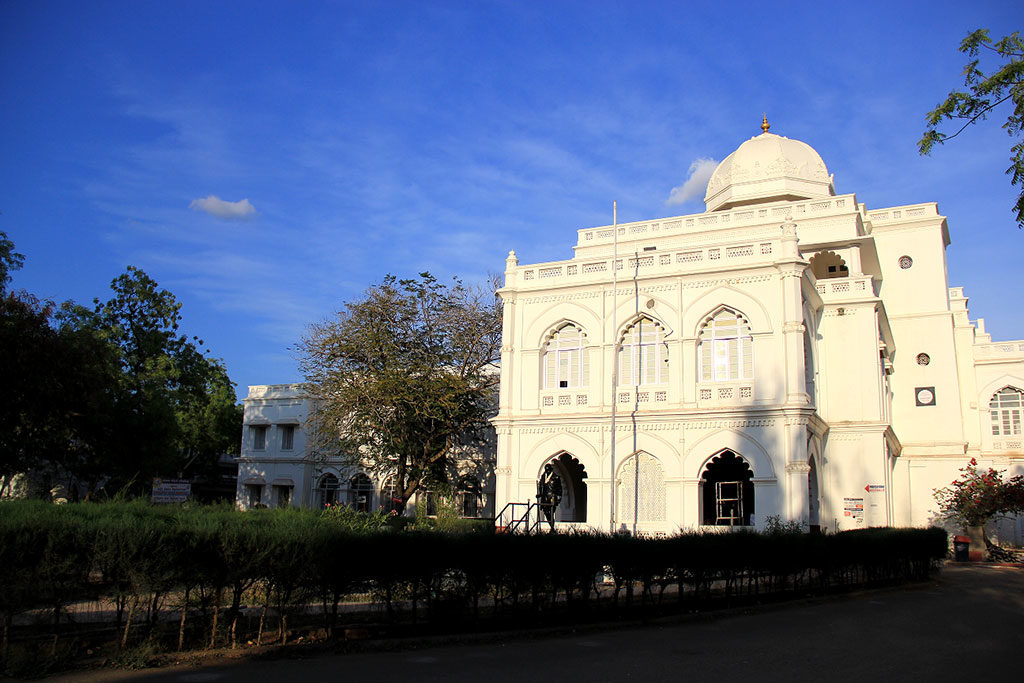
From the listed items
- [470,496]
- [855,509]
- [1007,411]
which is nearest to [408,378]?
[470,496]

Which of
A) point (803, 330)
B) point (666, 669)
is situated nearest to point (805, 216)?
point (803, 330)

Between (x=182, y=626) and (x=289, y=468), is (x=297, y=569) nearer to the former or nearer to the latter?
(x=182, y=626)

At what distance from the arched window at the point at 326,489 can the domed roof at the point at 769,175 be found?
2372 cm

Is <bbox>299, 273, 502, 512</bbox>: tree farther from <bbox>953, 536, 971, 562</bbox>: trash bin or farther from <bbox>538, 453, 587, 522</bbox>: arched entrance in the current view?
<bbox>953, 536, 971, 562</bbox>: trash bin

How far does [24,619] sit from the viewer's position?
360 inches

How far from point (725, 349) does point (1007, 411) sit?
18.0 m

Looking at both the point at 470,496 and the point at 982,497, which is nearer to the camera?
the point at 982,497

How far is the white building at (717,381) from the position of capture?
2520 centimetres

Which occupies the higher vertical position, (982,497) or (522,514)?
(982,497)

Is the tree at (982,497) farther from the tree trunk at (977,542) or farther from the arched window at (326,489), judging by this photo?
the arched window at (326,489)

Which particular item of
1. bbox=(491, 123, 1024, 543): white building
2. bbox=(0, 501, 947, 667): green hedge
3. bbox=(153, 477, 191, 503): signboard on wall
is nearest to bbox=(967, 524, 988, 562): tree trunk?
bbox=(491, 123, 1024, 543): white building

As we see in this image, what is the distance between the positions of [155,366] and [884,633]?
136ft

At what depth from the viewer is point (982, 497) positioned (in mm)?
29594

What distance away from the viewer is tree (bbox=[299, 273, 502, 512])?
3412 cm
